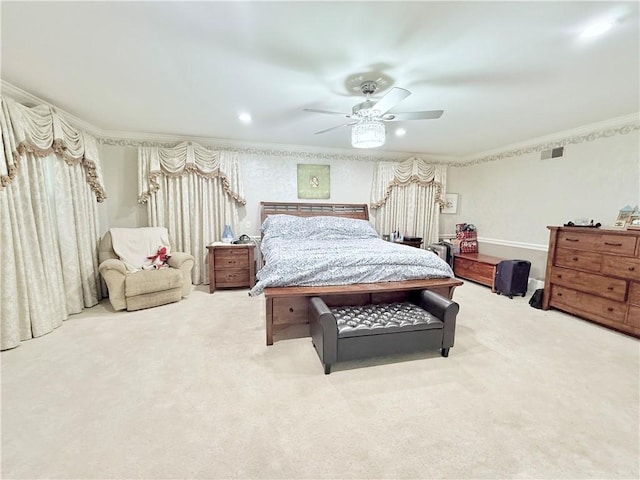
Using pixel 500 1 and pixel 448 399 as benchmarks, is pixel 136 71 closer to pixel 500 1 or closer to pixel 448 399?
pixel 500 1

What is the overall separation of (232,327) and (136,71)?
2.65 meters

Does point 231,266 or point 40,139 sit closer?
point 40,139

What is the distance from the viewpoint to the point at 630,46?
1.89m

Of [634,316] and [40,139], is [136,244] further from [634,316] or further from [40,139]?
[634,316]

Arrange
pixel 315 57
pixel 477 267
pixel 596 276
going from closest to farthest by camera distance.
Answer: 1. pixel 315 57
2. pixel 596 276
3. pixel 477 267

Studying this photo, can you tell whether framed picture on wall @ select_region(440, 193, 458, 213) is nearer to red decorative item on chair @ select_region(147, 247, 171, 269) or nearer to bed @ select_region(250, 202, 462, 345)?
bed @ select_region(250, 202, 462, 345)

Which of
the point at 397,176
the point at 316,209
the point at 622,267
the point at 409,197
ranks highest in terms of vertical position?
the point at 397,176

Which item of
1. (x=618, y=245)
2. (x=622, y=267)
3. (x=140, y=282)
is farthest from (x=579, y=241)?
(x=140, y=282)

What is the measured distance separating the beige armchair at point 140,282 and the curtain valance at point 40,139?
3.53 ft

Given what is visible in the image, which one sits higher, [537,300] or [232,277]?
[232,277]

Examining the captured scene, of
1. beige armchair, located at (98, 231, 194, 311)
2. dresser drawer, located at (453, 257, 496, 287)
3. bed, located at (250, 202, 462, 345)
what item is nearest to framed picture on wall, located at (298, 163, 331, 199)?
bed, located at (250, 202, 462, 345)

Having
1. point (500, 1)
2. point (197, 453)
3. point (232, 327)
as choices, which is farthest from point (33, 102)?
point (500, 1)

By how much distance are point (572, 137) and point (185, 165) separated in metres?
5.90

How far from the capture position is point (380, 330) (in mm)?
2219
